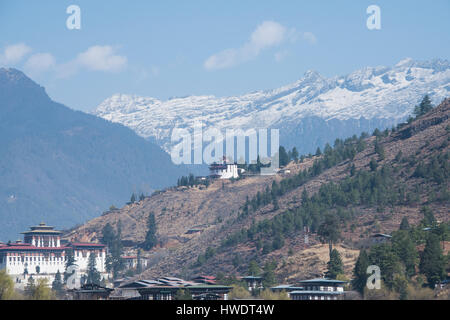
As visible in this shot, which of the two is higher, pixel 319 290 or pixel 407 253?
pixel 407 253

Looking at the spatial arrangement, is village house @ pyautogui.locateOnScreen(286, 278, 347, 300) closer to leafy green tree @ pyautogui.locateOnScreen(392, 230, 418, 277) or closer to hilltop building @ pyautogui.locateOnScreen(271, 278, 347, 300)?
hilltop building @ pyautogui.locateOnScreen(271, 278, 347, 300)

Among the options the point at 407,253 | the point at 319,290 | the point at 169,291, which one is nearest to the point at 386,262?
the point at 407,253

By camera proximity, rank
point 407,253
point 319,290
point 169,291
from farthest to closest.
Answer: point 407,253
point 319,290
point 169,291

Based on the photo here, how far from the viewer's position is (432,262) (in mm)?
178750

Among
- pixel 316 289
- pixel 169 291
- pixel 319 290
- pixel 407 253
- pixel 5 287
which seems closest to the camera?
pixel 5 287

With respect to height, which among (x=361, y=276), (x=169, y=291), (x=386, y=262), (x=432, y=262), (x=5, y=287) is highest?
(x=386, y=262)

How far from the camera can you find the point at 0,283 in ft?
597

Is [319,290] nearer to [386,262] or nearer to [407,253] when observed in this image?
[386,262]

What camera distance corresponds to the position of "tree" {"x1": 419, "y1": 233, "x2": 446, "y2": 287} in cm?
17675

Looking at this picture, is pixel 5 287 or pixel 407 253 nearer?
pixel 5 287

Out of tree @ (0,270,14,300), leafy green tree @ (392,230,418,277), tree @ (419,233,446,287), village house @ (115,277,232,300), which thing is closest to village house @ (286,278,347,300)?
leafy green tree @ (392,230,418,277)

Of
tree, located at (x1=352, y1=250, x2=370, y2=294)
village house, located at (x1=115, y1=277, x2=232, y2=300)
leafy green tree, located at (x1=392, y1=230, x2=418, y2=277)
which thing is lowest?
village house, located at (x1=115, y1=277, x2=232, y2=300)
